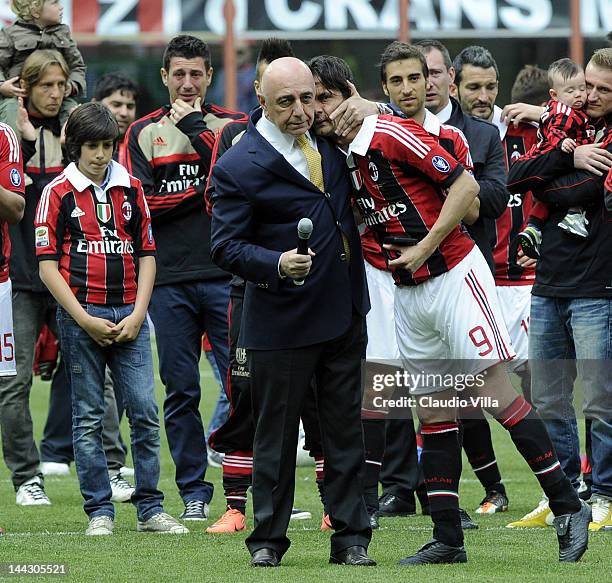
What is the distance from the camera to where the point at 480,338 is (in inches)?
246

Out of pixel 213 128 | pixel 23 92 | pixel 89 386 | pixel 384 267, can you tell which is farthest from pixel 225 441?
pixel 23 92

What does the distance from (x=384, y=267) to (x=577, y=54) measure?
15779mm

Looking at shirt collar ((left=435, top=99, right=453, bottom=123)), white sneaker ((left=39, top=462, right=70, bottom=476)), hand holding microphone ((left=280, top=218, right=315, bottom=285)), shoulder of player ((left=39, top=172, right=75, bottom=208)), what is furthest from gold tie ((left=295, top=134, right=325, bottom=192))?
white sneaker ((left=39, top=462, right=70, bottom=476))

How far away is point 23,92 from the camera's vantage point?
28.2 ft

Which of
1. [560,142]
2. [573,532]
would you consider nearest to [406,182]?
[560,142]

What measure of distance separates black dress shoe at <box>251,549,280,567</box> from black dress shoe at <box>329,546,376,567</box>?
250 millimetres

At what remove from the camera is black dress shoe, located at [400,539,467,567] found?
6.16 m

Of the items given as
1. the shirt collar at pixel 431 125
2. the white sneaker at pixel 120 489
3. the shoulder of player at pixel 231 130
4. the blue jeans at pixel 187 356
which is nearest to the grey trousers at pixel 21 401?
the white sneaker at pixel 120 489

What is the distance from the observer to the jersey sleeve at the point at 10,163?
742 cm

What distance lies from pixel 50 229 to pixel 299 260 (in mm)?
1899

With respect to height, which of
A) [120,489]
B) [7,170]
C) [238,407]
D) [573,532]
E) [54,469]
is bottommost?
[54,469]

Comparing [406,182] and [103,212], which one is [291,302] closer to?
[406,182]

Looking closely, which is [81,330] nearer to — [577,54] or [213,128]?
[213,128]

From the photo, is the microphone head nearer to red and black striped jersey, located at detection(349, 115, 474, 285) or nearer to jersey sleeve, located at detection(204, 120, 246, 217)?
red and black striped jersey, located at detection(349, 115, 474, 285)
